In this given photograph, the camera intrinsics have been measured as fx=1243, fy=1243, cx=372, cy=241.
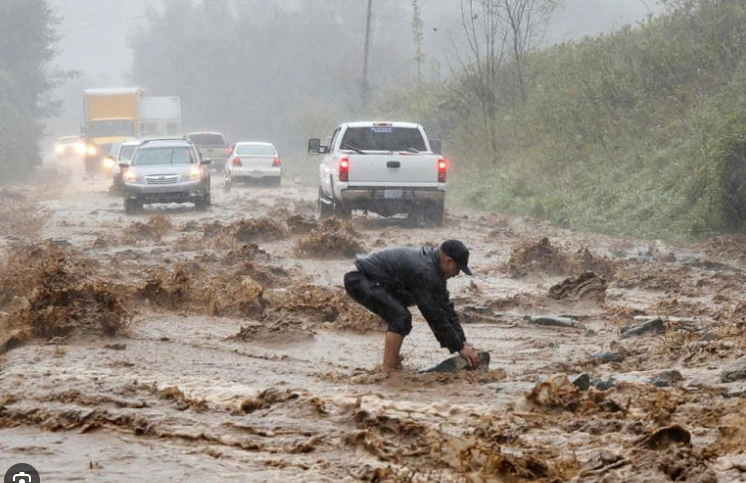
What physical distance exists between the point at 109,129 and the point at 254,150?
45.6ft

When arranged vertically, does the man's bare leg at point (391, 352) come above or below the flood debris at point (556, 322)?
above

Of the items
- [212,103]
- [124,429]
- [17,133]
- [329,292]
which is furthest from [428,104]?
[212,103]

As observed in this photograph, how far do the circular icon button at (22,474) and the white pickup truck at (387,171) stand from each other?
1550cm

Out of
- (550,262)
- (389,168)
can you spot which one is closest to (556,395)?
→ (550,262)

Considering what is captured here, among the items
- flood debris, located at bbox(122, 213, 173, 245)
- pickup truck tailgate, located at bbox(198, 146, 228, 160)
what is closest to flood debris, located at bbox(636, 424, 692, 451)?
flood debris, located at bbox(122, 213, 173, 245)

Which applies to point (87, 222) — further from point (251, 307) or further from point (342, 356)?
point (342, 356)

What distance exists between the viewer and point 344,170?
2164cm

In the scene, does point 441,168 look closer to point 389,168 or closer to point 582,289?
point 389,168

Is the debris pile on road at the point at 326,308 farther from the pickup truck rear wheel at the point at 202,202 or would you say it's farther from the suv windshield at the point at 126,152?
the suv windshield at the point at 126,152

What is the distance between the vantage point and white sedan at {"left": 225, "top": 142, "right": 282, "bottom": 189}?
38.2m

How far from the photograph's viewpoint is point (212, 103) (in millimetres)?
87438

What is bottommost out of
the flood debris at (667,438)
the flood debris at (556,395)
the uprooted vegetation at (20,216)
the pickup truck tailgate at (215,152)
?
the uprooted vegetation at (20,216)

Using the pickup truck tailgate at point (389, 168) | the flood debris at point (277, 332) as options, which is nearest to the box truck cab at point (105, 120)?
the pickup truck tailgate at point (389, 168)

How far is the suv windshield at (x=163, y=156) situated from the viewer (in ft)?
92.9
